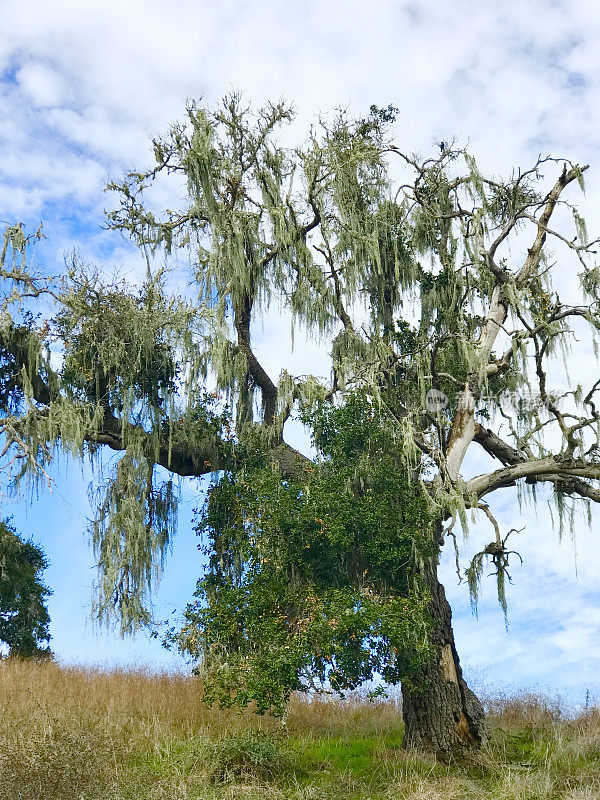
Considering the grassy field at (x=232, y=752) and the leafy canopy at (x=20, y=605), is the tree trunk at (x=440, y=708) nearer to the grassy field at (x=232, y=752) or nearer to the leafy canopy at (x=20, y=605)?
the grassy field at (x=232, y=752)

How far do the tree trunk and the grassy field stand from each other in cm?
27

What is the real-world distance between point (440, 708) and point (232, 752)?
2.78m

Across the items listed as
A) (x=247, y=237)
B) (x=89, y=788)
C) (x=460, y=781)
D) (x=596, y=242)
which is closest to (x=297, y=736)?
(x=460, y=781)

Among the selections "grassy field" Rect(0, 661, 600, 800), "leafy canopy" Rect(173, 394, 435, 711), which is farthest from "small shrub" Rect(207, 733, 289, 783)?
"leafy canopy" Rect(173, 394, 435, 711)

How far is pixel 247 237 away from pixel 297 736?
7614mm

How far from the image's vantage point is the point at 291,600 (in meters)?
9.62

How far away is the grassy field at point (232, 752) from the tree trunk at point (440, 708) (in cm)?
27

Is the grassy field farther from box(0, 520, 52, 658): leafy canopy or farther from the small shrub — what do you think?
box(0, 520, 52, 658): leafy canopy

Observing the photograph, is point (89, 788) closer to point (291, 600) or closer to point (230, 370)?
point (291, 600)

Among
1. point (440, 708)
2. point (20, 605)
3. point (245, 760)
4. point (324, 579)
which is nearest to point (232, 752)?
point (245, 760)

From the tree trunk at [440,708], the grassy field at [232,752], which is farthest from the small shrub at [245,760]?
the tree trunk at [440,708]

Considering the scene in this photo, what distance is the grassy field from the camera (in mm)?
8508

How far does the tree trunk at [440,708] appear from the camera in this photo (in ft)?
34.7

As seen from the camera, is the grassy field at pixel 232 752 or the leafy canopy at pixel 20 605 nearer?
the grassy field at pixel 232 752
